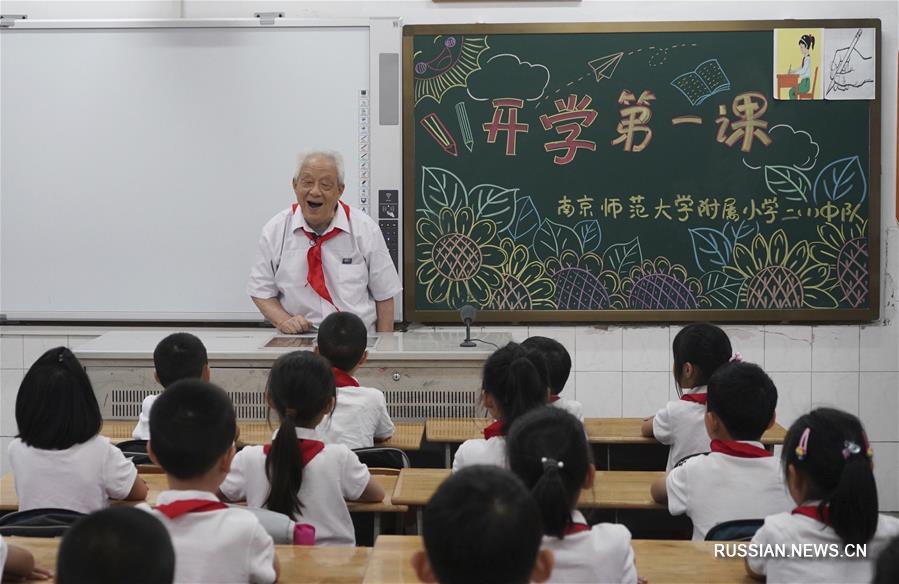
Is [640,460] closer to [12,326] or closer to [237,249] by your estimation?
[237,249]

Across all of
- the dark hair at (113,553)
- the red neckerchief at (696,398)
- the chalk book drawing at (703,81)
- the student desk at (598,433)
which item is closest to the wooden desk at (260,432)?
the student desk at (598,433)

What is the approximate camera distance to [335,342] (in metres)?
3.09

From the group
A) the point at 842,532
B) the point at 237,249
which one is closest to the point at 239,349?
the point at 237,249

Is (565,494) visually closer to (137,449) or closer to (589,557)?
(589,557)

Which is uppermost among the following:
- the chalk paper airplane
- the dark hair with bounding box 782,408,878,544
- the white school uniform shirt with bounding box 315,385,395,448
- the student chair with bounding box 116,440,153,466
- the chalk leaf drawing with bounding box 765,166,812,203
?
the chalk paper airplane

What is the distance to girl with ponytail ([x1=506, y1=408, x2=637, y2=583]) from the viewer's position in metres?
1.70

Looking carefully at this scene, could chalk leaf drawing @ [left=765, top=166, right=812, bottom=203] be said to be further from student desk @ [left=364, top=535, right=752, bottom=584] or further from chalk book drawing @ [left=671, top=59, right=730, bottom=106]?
student desk @ [left=364, top=535, right=752, bottom=584]

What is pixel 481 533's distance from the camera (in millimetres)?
1309

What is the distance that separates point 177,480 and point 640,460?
1.99m

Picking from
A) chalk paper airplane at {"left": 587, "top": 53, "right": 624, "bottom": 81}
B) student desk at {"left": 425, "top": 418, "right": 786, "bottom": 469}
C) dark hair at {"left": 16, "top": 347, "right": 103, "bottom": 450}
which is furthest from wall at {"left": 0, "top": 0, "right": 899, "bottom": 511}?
dark hair at {"left": 16, "top": 347, "right": 103, "bottom": 450}

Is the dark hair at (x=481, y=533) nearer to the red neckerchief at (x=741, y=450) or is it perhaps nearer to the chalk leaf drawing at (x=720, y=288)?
the red neckerchief at (x=741, y=450)

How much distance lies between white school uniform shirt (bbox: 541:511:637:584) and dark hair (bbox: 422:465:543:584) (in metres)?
0.39

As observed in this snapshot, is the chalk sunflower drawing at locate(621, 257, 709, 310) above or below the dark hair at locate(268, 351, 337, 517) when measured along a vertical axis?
above

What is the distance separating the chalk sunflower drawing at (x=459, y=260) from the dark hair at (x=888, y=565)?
3.55m
